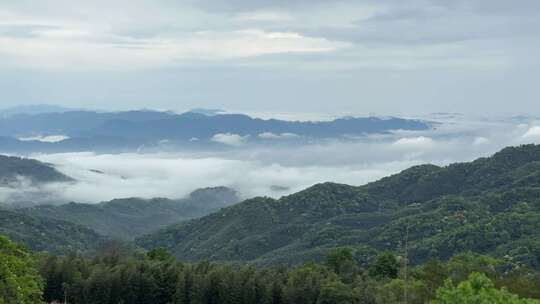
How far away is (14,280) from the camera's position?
39.8 meters

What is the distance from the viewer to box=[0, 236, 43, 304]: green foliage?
39.5 meters

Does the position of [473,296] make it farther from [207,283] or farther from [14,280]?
[207,283]

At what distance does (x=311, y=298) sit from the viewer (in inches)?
2965

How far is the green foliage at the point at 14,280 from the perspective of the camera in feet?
130

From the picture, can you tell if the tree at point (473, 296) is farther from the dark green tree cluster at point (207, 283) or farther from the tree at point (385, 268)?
the tree at point (385, 268)

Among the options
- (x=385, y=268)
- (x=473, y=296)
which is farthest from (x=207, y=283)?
(x=473, y=296)

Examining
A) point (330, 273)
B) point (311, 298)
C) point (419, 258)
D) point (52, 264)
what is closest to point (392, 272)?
point (330, 273)

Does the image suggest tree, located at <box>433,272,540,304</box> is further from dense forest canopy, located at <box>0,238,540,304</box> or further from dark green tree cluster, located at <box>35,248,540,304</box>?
dark green tree cluster, located at <box>35,248,540,304</box>

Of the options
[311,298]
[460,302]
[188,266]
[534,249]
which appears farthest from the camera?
[534,249]

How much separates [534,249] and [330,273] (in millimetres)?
95281

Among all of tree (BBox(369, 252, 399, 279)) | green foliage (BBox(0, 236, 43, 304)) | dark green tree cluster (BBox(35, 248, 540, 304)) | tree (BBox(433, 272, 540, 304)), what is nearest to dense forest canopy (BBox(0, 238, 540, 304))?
dark green tree cluster (BBox(35, 248, 540, 304))

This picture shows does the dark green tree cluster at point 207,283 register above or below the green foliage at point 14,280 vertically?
below

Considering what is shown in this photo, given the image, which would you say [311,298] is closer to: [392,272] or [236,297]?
[236,297]

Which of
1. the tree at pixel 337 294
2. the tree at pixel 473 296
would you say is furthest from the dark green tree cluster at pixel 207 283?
the tree at pixel 473 296
